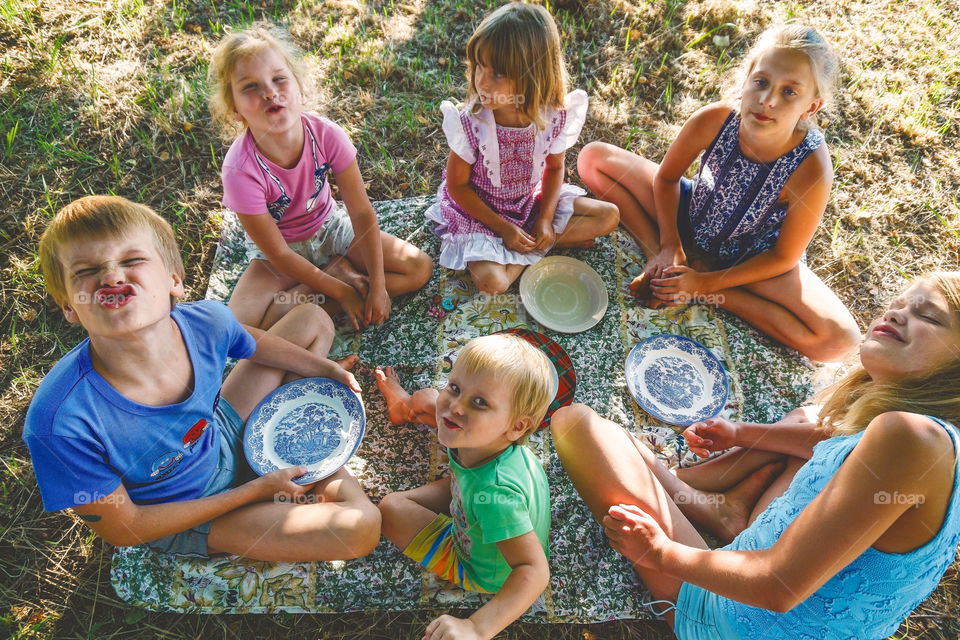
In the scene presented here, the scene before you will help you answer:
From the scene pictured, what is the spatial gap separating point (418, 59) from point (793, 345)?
2.78 metres

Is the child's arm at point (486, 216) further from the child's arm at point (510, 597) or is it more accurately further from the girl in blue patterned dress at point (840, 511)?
the child's arm at point (510, 597)

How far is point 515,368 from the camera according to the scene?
5.42ft

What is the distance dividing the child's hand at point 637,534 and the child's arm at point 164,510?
1071 millimetres

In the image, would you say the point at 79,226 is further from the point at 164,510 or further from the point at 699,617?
the point at 699,617

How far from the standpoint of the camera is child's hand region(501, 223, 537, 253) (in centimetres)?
260

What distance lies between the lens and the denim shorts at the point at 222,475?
186 cm

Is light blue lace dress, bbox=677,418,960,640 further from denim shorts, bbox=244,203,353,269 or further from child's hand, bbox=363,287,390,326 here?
denim shorts, bbox=244,203,353,269

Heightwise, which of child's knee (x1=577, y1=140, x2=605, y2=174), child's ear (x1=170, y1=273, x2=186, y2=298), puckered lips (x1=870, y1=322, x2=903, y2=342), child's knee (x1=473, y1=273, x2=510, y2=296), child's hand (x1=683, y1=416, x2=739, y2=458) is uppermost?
child's knee (x1=577, y1=140, x2=605, y2=174)

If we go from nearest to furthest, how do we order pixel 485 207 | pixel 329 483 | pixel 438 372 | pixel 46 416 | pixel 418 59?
pixel 46 416 → pixel 329 483 → pixel 438 372 → pixel 485 207 → pixel 418 59

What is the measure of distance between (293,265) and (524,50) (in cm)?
128

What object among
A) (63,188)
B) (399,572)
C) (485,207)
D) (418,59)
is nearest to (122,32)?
(63,188)

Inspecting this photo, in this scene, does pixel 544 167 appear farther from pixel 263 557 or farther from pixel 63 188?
pixel 63 188

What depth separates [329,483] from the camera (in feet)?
6.59

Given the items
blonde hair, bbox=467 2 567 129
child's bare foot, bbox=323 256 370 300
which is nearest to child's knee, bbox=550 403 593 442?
child's bare foot, bbox=323 256 370 300
